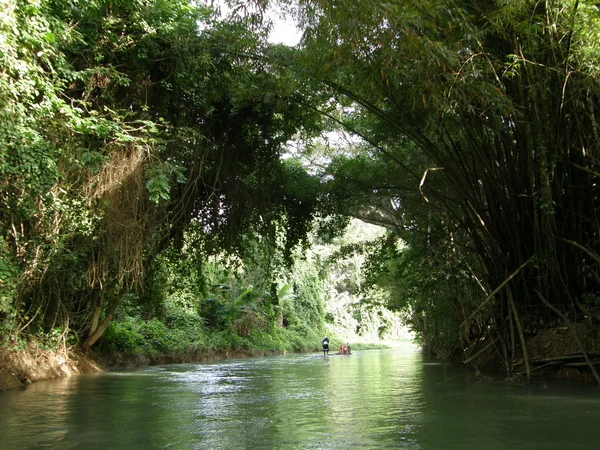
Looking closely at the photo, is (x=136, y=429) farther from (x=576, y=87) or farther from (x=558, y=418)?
(x=576, y=87)

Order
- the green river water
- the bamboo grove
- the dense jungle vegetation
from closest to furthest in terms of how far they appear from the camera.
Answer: the green river water < the bamboo grove < the dense jungle vegetation

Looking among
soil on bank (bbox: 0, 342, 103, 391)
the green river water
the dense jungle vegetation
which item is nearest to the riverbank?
the dense jungle vegetation

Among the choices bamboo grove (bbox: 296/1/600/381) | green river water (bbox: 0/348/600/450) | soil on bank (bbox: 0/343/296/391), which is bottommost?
green river water (bbox: 0/348/600/450)

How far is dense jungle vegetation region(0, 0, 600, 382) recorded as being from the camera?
5938 mm

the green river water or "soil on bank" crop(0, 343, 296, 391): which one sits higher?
"soil on bank" crop(0, 343, 296, 391)

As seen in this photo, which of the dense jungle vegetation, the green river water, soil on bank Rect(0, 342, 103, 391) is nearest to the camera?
the green river water

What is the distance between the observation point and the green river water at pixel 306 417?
397cm

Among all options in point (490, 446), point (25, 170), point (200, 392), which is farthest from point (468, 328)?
point (25, 170)

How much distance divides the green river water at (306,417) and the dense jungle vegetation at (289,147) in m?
1.34

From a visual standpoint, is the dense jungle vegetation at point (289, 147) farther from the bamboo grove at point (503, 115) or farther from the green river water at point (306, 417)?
the green river water at point (306, 417)

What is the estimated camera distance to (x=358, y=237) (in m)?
29.9

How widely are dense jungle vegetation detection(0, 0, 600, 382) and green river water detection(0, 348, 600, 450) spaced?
134 centimetres

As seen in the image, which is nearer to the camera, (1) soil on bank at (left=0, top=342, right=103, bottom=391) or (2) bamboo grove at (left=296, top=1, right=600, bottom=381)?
(2) bamboo grove at (left=296, top=1, right=600, bottom=381)

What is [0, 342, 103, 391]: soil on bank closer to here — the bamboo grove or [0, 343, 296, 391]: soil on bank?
[0, 343, 296, 391]: soil on bank
